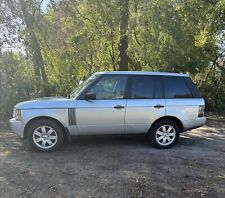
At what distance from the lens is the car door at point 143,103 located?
25.2 ft

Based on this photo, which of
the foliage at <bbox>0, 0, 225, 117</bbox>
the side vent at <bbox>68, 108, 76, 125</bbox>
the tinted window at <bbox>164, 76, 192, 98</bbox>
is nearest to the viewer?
the side vent at <bbox>68, 108, 76, 125</bbox>

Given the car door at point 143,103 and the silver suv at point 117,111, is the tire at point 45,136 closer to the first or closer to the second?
the silver suv at point 117,111

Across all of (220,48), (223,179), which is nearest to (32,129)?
(223,179)

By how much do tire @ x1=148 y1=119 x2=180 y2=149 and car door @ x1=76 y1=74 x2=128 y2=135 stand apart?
2.44 feet

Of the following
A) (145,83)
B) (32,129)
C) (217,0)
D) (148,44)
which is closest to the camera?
(32,129)

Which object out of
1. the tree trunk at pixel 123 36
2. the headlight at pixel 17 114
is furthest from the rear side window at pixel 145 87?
the tree trunk at pixel 123 36

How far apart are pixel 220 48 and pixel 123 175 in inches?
364

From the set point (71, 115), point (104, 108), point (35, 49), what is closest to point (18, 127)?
point (71, 115)

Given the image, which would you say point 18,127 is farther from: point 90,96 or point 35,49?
point 35,49

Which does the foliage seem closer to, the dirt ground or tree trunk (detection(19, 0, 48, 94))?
tree trunk (detection(19, 0, 48, 94))

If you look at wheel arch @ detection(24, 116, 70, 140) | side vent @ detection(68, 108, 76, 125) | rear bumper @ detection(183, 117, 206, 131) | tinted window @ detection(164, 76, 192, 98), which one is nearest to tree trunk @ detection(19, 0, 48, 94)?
wheel arch @ detection(24, 116, 70, 140)

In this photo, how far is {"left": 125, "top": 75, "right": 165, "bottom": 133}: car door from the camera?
25.2 ft

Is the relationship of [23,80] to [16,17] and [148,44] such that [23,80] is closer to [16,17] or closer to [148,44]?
[16,17]

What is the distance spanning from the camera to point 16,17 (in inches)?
485
